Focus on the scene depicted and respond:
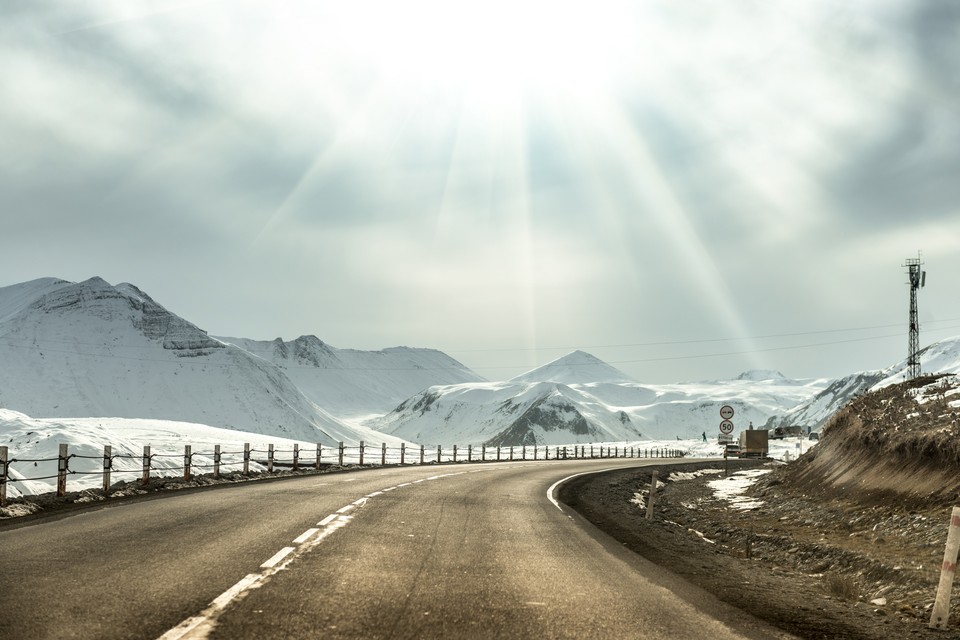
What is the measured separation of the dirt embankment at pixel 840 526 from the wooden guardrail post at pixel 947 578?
0.13 meters

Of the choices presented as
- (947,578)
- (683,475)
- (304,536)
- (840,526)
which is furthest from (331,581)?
(683,475)

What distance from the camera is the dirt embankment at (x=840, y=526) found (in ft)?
26.8

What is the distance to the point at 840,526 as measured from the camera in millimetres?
15094

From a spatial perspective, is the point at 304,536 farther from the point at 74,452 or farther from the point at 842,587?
the point at 74,452

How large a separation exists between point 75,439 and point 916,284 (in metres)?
79.7

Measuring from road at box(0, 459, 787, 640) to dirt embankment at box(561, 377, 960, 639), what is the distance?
3.22ft

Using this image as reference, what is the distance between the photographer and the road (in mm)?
5758

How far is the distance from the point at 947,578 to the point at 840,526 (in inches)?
337

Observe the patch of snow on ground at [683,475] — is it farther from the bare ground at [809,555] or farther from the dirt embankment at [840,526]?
the bare ground at [809,555]

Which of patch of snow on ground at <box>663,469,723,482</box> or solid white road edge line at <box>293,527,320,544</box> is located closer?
solid white road edge line at <box>293,527,320,544</box>

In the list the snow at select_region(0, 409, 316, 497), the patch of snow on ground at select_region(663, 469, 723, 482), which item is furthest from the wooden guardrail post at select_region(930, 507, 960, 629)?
the patch of snow on ground at select_region(663, 469, 723, 482)

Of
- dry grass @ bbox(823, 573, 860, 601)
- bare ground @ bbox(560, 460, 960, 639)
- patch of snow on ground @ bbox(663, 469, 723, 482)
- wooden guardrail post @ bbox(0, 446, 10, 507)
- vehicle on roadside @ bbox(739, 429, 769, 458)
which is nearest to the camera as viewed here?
bare ground @ bbox(560, 460, 960, 639)

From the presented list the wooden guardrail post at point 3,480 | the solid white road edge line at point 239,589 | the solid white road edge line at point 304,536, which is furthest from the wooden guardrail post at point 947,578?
the wooden guardrail post at point 3,480

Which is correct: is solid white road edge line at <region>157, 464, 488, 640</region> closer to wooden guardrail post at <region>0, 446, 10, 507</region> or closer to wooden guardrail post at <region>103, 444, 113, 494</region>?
wooden guardrail post at <region>0, 446, 10, 507</region>
